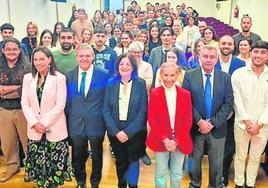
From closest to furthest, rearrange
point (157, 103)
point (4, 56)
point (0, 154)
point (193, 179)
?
point (157, 103)
point (193, 179)
point (4, 56)
point (0, 154)

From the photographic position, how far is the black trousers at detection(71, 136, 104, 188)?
325 centimetres

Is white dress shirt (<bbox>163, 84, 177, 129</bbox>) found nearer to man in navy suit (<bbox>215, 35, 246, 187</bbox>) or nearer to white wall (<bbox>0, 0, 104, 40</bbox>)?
man in navy suit (<bbox>215, 35, 246, 187</bbox>)

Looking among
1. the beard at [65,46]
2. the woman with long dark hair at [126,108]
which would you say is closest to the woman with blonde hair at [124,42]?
the beard at [65,46]

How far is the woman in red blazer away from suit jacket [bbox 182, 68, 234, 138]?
137 millimetres

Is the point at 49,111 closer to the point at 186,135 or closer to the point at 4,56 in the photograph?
the point at 4,56

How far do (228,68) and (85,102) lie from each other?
Answer: 5.03 feet

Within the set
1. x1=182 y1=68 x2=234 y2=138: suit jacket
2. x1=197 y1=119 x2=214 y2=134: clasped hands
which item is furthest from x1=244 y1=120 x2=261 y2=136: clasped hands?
x1=197 y1=119 x2=214 y2=134: clasped hands

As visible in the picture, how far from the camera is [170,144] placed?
9.54ft

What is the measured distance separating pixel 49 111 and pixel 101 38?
135 cm

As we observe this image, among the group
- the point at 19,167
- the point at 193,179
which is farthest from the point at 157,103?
the point at 19,167

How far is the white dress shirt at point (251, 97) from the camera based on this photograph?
3.18 m

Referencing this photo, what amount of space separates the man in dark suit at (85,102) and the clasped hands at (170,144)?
0.67 m

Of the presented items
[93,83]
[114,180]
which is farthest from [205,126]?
[114,180]

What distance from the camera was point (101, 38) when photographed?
4156 mm
